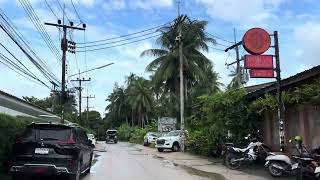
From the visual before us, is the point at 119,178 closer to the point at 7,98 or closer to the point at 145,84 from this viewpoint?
the point at 7,98

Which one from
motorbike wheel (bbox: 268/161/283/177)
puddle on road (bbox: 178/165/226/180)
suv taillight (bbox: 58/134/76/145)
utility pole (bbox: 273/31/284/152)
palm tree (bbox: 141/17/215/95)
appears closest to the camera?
suv taillight (bbox: 58/134/76/145)

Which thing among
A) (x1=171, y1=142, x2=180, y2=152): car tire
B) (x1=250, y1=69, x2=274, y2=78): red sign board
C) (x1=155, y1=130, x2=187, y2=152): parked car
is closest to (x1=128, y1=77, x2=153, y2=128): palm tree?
A: (x1=155, y1=130, x2=187, y2=152): parked car

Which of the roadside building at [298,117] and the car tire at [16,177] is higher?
the roadside building at [298,117]

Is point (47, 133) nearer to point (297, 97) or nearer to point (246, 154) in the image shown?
point (297, 97)

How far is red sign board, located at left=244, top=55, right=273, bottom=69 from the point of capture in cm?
2045

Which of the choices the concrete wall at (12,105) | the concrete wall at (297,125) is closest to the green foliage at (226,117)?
the concrete wall at (297,125)

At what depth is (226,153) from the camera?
23125 mm

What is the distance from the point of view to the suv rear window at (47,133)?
14.3 m

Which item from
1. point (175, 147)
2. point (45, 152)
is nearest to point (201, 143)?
point (175, 147)

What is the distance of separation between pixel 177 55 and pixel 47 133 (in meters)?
33.9

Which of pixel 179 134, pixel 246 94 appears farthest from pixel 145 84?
pixel 246 94

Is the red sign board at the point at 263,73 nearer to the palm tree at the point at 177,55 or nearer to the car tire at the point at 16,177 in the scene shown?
the car tire at the point at 16,177

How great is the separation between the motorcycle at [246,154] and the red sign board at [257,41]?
12.6 ft

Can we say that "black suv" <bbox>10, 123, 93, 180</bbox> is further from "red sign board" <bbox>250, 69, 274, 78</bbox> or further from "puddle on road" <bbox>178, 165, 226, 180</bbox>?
"red sign board" <bbox>250, 69, 274, 78</bbox>
